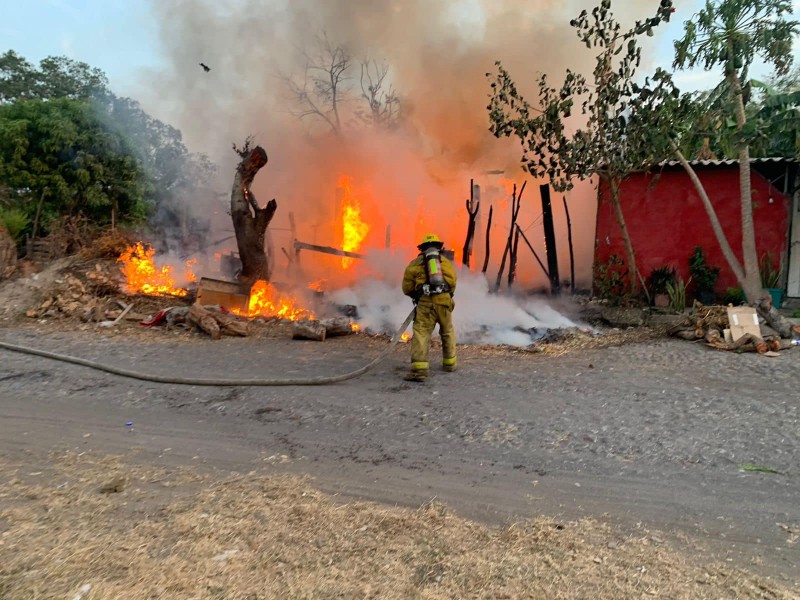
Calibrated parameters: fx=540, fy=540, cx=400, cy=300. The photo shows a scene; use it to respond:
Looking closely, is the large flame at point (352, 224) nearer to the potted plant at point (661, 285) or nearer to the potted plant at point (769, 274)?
the potted plant at point (661, 285)

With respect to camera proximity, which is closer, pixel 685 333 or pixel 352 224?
pixel 685 333

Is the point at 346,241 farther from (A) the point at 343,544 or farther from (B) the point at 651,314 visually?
(A) the point at 343,544

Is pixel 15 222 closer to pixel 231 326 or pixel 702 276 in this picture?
pixel 231 326

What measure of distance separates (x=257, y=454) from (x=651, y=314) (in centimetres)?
817

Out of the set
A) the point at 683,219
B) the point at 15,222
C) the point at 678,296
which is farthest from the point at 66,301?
the point at 683,219

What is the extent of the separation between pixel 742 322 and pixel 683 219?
14.4 ft

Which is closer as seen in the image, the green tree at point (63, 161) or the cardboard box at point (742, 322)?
the cardboard box at point (742, 322)

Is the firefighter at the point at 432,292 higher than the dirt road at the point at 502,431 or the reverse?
higher

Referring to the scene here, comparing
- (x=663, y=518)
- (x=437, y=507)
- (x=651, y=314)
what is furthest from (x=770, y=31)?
(x=437, y=507)

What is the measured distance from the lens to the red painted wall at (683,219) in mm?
10320

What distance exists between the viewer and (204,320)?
841 cm

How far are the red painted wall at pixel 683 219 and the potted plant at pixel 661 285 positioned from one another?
1.14 ft

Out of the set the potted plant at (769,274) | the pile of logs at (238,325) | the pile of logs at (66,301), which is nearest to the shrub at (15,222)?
the pile of logs at (66,301)

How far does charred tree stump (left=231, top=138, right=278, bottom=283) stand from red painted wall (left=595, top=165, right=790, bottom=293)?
688 cm
